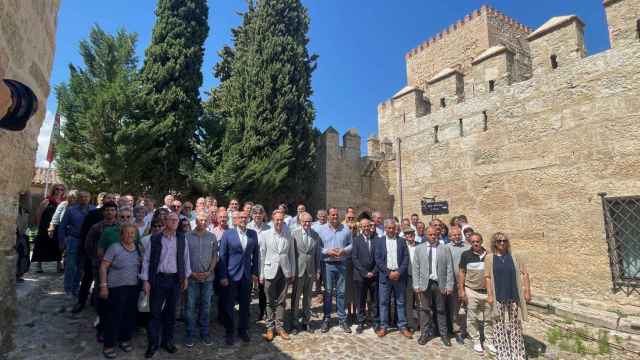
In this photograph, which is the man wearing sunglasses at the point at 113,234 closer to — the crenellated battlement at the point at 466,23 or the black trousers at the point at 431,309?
the black trousers at the point at 431,309

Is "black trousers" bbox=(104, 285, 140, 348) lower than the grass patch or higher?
higher

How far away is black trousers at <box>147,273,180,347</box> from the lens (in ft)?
13.9

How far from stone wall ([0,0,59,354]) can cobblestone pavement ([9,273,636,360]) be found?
4.76 feet

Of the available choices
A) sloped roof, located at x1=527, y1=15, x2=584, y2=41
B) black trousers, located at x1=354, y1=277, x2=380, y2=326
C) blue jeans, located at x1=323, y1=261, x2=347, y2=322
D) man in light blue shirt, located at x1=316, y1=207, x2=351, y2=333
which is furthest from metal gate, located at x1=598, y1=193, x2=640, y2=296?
blue jeans, located at x1=323, y1=261, x2=347, y2=322

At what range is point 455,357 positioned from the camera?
191 inches

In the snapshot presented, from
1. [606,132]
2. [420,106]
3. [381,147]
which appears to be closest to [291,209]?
[381,147]

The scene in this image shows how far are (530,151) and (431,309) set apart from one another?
6.39m

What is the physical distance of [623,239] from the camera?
8070 millimetres

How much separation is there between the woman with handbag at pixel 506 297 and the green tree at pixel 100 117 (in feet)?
29.3

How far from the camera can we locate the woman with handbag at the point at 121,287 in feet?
13.2

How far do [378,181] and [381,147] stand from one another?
4.45 ft

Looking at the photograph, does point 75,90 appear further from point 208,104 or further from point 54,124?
point 208,104

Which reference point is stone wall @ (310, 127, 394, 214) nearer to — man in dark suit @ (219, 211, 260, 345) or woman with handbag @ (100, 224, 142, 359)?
man in dark suit @ (219, 211, 260, 345)

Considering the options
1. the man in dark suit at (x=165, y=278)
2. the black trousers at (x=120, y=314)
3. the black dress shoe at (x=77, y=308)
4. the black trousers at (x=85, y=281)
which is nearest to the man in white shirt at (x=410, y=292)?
the man in dark suit at (x=165, y=278)
